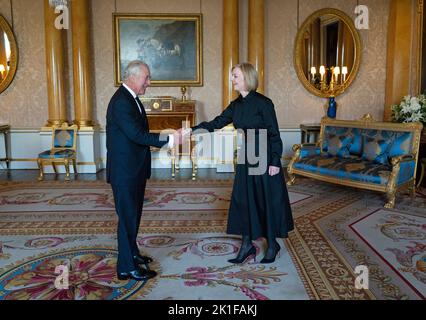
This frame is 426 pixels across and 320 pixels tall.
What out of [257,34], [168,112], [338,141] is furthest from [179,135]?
[257,34]

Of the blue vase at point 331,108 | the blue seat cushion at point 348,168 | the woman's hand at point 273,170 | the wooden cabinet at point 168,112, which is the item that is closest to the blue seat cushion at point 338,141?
the blue seat cushion at point 348,168

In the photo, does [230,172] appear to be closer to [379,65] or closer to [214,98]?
[214,98]

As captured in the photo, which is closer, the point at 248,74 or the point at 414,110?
the point at 248,74

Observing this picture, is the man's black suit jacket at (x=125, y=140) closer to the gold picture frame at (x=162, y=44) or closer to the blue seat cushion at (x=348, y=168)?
the blue seat cushion at (x=348, y=168)

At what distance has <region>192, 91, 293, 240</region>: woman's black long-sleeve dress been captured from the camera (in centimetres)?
320

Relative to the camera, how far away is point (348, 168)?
5.52 meters

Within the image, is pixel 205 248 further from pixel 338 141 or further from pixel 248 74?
pixel 338 141

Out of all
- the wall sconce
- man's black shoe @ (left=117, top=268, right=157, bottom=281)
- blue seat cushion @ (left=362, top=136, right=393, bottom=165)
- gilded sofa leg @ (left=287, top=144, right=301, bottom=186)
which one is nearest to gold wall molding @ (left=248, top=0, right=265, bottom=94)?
the wall sconce

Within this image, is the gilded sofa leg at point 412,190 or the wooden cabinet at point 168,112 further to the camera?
the wooden cabinet at point 168,112

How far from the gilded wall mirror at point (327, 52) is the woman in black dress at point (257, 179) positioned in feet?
16.3

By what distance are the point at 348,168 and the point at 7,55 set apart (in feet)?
20.2

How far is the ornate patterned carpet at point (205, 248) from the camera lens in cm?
285
